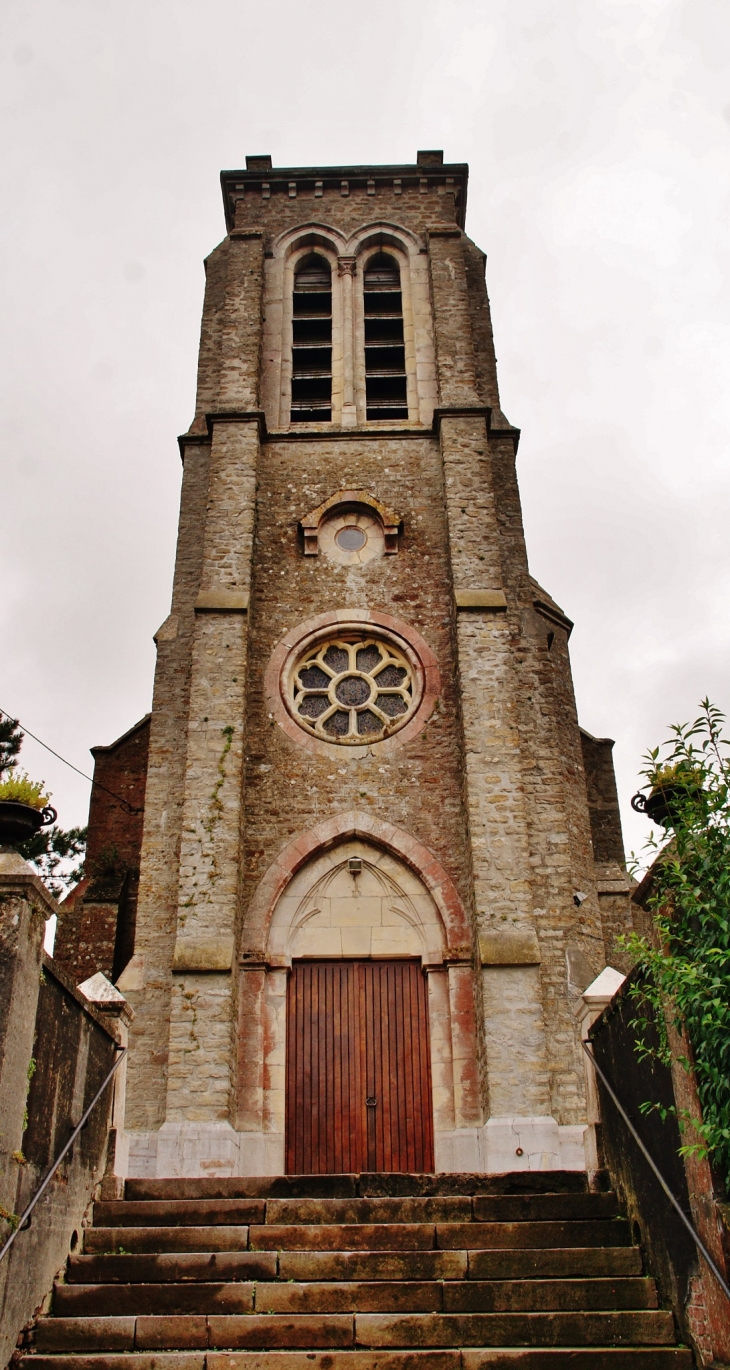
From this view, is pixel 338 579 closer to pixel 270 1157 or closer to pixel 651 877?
pixel 270 1157

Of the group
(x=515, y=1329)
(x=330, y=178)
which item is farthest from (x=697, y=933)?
(x=330, y=178)

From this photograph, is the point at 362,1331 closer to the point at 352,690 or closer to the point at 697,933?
the point at 697,933

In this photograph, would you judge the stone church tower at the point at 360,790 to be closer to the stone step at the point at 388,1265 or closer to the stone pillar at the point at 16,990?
the stone step at the point at 388,1265

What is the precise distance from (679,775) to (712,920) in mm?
822

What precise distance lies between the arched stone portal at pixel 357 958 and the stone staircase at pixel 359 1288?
3571 millimetres

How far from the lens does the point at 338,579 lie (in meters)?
13.8

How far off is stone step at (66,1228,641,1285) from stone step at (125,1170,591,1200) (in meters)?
1.12

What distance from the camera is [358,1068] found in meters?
11.3

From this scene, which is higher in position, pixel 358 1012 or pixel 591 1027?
pixel 358 1012

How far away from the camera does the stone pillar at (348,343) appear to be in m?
15.5

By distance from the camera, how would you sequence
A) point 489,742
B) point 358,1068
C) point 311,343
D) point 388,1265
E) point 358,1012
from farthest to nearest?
point 311,343 < point 489,742 < point 358,1012 < point 358,1068 < point 388,1265

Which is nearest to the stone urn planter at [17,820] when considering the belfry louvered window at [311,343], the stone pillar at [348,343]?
the stone pillar at [348,343]

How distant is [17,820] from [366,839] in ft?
19.2

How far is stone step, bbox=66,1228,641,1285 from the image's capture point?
20.9ft
